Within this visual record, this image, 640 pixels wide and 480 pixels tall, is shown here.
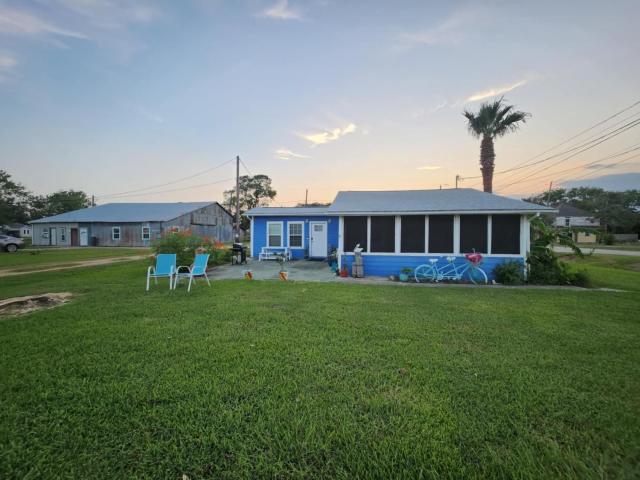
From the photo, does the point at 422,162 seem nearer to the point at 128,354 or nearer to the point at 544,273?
the point at 544,273

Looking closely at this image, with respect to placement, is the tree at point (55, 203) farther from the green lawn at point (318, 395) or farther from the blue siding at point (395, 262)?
the blue siding at point (395, 262)

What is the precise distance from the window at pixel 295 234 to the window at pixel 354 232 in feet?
17.6

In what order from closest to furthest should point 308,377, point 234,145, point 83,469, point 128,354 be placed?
point 83,469 < point 308,377 < point 128,354 < point 234,145

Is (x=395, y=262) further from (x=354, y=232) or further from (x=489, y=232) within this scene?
(x=489, y=232)

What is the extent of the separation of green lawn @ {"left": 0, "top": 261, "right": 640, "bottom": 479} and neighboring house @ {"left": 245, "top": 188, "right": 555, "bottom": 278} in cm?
416

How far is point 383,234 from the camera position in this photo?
31.2 feet

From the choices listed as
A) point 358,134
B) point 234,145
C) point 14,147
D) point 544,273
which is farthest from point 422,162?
point 14,147

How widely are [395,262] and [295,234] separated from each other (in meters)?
6.84

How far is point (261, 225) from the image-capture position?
599 inches

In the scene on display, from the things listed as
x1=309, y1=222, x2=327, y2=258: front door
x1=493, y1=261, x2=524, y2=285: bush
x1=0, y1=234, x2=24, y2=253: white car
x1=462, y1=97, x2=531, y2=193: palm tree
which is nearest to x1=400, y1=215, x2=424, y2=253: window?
x1=493, y1=261, x2=524, y2=285: bush

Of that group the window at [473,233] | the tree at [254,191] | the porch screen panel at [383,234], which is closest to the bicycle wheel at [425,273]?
the porch screen panel at [383,234]

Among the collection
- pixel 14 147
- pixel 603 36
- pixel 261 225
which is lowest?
pixel 261 225

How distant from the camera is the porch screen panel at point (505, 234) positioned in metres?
8.67

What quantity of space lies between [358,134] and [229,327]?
13159 mm
